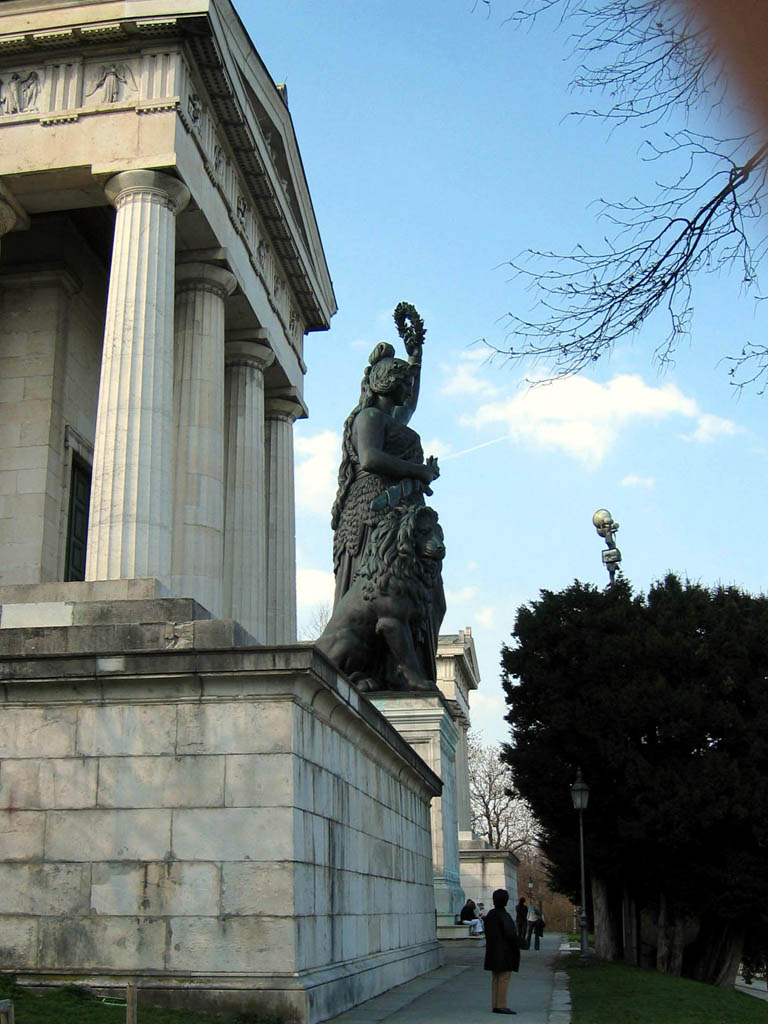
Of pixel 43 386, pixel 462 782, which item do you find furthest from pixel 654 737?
pixel 462 782

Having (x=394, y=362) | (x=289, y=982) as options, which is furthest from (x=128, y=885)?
(x=394, y=362)

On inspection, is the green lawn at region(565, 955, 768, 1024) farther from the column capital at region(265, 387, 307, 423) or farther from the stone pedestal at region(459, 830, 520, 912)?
the stone pedestal at region(459, 830, 520, 912)

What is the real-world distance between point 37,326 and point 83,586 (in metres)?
13.8

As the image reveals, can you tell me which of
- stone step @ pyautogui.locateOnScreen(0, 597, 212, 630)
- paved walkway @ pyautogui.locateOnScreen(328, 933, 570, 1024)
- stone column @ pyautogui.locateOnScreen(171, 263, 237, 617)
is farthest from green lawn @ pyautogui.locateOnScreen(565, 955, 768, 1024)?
stone column @ pyautogui.locateOnScreen(171, 263, 237, 617)

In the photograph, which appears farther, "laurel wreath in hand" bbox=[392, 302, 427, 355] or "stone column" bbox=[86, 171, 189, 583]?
"stone column" bbox=[86, 171, 189, 583]

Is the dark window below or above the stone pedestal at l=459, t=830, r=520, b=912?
above

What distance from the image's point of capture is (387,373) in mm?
13797

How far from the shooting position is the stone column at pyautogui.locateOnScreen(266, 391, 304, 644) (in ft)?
90.0

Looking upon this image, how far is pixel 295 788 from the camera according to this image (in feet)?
23.1

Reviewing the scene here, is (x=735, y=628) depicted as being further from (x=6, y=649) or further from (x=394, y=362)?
(x=6, y=649)

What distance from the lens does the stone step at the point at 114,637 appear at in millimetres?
7812

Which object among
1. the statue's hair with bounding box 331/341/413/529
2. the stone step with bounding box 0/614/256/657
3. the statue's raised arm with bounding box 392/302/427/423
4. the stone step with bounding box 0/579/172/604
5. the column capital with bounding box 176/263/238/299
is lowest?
the stone step with bounding box 0/614/256/657

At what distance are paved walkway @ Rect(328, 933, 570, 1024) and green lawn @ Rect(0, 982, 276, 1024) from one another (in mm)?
1131

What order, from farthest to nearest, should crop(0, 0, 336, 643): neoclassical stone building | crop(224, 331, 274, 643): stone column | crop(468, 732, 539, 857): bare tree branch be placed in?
1. crop(468, 732, 539, 857): bare tree branch
2. crop(224, 331, 274, 643): stone column
3. crop(0, 0, 336, 643): neoclassical stone building
